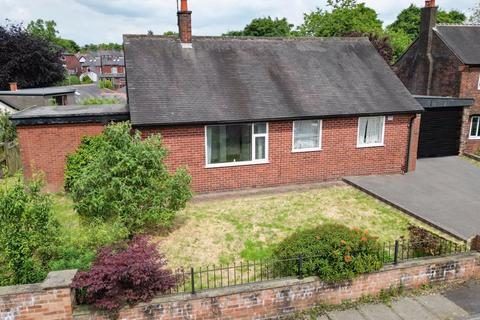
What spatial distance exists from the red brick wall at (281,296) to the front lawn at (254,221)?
74.2 inches

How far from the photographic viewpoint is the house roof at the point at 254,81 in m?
13.7

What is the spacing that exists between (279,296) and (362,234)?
2.29 metres

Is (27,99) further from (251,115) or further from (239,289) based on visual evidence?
(239,289)

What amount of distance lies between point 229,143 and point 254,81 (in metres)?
2.94

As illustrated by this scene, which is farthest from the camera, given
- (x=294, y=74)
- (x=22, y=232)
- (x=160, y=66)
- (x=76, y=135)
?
(x=294, y=74)

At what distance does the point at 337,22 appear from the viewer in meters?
A: 46.0

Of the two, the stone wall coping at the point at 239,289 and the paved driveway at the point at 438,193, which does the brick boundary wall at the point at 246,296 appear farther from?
the paved driveway at the point at 438,193

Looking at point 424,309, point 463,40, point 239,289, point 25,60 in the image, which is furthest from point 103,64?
point 424,309

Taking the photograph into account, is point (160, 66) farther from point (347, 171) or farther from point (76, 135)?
point (347, 171)

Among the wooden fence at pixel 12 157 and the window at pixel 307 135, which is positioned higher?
the window at pixel 307 135

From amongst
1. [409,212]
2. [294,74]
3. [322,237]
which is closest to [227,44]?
[294,74]

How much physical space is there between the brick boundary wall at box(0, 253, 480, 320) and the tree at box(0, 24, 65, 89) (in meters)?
41.5

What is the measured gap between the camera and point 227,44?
1661 centimetres

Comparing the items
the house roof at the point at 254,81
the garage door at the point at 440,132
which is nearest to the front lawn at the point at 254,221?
the house roof at the point at 254,81
